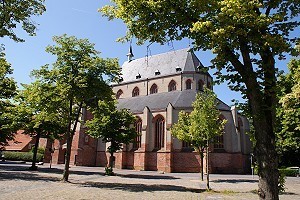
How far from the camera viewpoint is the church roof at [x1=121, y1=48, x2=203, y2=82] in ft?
148

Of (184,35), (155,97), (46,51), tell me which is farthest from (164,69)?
(184,35)

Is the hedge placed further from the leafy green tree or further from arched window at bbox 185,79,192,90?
arched window at bbox 185,79,192,90

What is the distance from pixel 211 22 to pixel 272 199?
4.58 metres

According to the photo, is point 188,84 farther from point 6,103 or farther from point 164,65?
point 6,103

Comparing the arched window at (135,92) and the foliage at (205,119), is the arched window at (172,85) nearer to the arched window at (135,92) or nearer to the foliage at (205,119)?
the arched window at (135,92)

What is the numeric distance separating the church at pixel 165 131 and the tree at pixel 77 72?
1394 cm

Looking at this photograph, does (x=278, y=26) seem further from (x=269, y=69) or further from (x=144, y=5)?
(x=144, y=5)

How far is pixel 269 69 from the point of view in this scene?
6578 mm

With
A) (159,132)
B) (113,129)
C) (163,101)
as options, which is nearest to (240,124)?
(163,101)

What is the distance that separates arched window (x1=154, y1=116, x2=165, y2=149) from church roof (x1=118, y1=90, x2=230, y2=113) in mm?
1916

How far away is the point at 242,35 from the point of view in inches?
256

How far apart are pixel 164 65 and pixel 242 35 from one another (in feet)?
137

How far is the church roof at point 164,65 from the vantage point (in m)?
45.0

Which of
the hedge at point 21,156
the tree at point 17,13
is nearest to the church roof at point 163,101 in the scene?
the hedge at point 21,156
